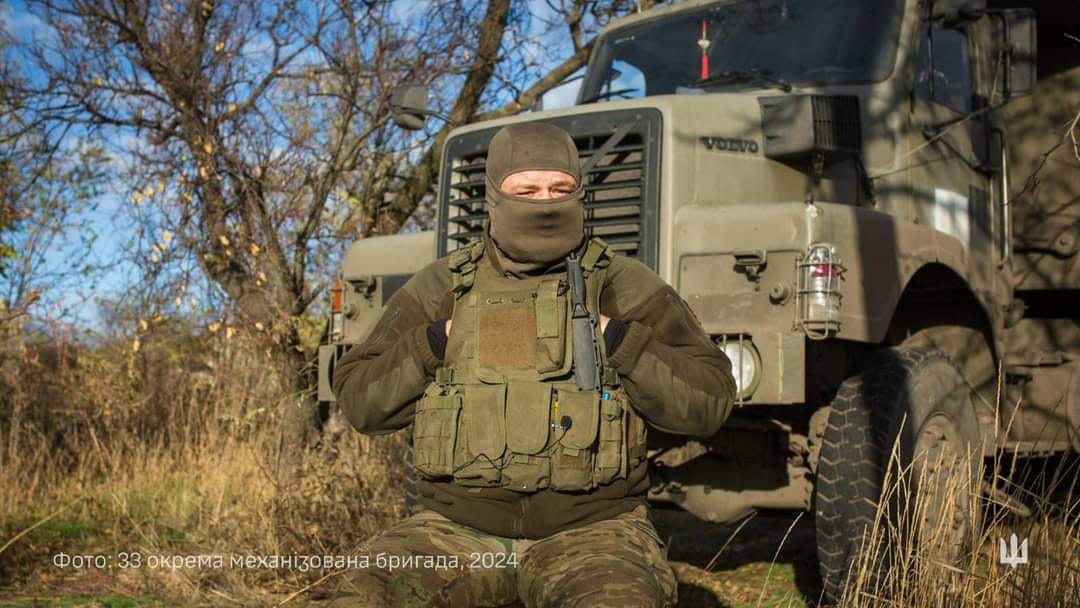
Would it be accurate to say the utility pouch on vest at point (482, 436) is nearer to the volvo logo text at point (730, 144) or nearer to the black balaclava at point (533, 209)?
the black balaclava at point (533, 209)

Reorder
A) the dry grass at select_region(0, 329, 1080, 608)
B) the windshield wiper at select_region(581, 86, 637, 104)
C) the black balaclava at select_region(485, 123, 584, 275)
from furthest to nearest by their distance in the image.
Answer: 1. the windshield wiper at select_region(581, 86, 637, 104)
2. the dry grass at select_region(0, 329, 1080, 608)
3. the black balaclava at select_region(485, 123, 584, 275)

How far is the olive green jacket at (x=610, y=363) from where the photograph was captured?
302 cm

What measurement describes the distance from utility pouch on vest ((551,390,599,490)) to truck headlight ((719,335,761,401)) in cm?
153

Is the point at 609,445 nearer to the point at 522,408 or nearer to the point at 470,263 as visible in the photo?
the point at 522,408

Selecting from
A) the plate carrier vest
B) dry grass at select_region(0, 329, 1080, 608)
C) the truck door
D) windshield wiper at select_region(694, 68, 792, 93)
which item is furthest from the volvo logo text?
the plate carrier vest

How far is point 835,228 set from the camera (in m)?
4.56

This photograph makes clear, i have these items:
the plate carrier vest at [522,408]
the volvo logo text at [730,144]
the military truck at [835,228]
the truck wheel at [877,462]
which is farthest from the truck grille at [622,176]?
the plate carrier vest at [522,408]

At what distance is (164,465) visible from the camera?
7.49 meters

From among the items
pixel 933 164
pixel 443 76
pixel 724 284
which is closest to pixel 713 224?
pixel 724 284

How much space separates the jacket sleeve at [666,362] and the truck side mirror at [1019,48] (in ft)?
9.82

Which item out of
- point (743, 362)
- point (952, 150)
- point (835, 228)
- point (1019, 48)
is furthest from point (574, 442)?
point (952, 150)

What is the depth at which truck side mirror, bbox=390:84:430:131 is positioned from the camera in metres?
5.57

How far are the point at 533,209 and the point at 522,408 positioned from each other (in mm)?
507

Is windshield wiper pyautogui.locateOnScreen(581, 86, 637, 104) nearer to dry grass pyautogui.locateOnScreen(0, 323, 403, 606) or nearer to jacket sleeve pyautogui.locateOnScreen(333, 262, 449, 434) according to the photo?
dry grass pyautogui.locateOnScreen(0, 323, 403, 606)
